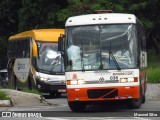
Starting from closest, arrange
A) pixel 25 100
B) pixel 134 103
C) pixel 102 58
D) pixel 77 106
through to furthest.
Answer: pixel 102 58 < pixel 77 106 < pixel 134 103 < pixel 25 100

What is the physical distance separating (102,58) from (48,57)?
1110cm

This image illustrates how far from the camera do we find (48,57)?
29.6 meters

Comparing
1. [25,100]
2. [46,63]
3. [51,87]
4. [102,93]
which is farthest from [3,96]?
[46,63]

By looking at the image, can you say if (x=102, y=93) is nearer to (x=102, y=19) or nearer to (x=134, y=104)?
(x=134, y=104)

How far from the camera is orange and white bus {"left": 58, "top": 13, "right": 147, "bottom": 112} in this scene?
1852 centimetres

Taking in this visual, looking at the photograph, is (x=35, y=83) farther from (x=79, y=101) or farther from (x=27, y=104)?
(x=79, y=101)

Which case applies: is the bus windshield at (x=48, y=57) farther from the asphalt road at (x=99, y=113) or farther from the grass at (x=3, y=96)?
the grass at (x=3, y=96)

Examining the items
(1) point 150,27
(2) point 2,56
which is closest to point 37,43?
(1) point 150,27

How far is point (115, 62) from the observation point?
61.1 feet

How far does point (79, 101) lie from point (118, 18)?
119 inches

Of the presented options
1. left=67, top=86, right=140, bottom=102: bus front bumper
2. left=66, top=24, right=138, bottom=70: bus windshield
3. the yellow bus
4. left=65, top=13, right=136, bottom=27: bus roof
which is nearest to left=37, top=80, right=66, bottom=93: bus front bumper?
the yellow bus

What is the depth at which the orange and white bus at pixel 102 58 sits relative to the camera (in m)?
18.5

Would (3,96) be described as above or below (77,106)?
above

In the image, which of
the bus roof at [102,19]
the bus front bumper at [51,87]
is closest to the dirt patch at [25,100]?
the bus roof at [102,19]
